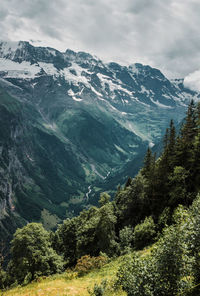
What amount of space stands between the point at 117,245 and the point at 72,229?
3147cm

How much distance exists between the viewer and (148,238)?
46531 mm

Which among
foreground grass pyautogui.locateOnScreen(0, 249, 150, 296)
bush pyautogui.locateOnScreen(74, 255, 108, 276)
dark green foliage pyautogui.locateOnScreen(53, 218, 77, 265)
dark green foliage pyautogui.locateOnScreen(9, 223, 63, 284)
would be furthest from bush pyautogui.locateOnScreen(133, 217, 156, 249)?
dark green foliage pyautogui.locateOnScreen(53, 218, 77, 265)

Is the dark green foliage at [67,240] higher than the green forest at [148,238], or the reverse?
the green forest at [148,238]

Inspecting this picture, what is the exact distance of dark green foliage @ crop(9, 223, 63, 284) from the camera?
47812 mm

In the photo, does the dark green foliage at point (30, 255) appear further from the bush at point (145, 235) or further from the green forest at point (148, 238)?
the bush at point (145, 235)

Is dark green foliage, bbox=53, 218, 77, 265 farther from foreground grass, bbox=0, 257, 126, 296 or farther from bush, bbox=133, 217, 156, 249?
foreground grass, bbox=0, 257, 126, 296

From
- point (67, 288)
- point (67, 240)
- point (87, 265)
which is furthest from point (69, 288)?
point (67, 240)

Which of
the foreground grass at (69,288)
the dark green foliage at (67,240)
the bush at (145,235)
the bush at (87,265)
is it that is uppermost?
the foreground grass at (69,288)

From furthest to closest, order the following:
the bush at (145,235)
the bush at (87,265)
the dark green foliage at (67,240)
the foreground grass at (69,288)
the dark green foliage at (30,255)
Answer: the dark green foliage at (67,240), the dark green foliage at (30,255), the bush at (145,235), the bush at (87,265), the foreground grass at (69,288)

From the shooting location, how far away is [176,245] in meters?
14.2

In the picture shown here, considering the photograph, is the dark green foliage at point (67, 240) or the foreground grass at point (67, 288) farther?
the dark green foliage at point (67, 240)

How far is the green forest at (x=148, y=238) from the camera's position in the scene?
14164 mm

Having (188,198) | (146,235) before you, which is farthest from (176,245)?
(188,198)

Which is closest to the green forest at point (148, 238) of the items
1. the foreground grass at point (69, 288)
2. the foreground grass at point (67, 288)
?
the foreground grass at point (69, 288)
